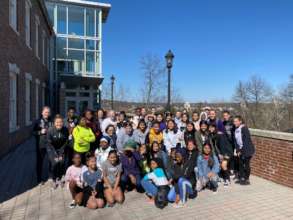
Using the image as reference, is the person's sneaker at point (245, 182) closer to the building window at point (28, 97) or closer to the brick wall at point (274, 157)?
the brick wall at point (274, 157)

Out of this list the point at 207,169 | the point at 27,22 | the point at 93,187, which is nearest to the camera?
the point at 93,187

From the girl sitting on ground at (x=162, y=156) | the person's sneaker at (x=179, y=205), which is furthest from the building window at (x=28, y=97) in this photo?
the person's sneaker at (x=179, y=205)

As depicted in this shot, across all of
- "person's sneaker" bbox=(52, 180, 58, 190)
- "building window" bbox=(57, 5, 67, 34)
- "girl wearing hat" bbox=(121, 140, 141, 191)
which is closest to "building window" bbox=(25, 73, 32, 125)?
"person's sneaker" bbox=(52, 180, 58, 190)

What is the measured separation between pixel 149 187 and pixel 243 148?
8.45 feet

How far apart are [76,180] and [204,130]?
350 centimetres

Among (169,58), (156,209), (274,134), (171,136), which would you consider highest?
(169,58)

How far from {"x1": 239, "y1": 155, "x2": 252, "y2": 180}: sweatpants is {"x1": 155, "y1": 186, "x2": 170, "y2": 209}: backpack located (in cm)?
232

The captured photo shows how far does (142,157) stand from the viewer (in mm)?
6695

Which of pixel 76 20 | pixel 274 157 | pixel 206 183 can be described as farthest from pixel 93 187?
pixel 76 20

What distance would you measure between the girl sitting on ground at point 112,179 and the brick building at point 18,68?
16.2ft

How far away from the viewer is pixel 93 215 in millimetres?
4984

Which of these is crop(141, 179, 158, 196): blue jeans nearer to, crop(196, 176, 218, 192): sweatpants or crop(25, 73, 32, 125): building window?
crop(196, 176, 218, 192): sweatpants

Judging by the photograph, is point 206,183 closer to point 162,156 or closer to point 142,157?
point 162,156

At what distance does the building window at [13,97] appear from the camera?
35.2ft
